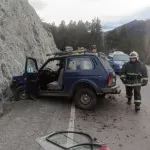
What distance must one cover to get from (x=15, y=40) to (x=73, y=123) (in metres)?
9.05

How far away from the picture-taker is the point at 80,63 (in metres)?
8.84

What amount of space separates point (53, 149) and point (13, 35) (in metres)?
12.2

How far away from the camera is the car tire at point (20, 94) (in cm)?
967

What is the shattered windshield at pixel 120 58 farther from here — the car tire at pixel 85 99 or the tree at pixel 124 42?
the tree at pixel 124 42

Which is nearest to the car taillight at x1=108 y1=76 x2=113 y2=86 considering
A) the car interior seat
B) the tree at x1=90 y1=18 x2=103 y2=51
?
the car interior seat

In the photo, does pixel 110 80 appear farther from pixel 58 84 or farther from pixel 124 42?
pixel 124 42

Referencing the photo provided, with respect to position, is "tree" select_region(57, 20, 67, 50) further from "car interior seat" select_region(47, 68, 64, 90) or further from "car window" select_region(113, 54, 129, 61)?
"car interior seat" select_region(47, 68, 64, 90)

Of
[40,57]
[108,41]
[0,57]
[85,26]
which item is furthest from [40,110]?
[85,26]

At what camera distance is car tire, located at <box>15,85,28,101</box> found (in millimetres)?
9670

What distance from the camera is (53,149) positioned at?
140 inches

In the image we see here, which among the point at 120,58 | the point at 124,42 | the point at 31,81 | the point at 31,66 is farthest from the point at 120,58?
the point at 124,42

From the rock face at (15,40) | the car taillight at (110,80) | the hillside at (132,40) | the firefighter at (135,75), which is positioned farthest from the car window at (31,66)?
the hillside at (132,40)

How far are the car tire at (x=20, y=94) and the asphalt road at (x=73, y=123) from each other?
1.32 ft

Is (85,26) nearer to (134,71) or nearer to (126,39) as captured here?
(126,39)
